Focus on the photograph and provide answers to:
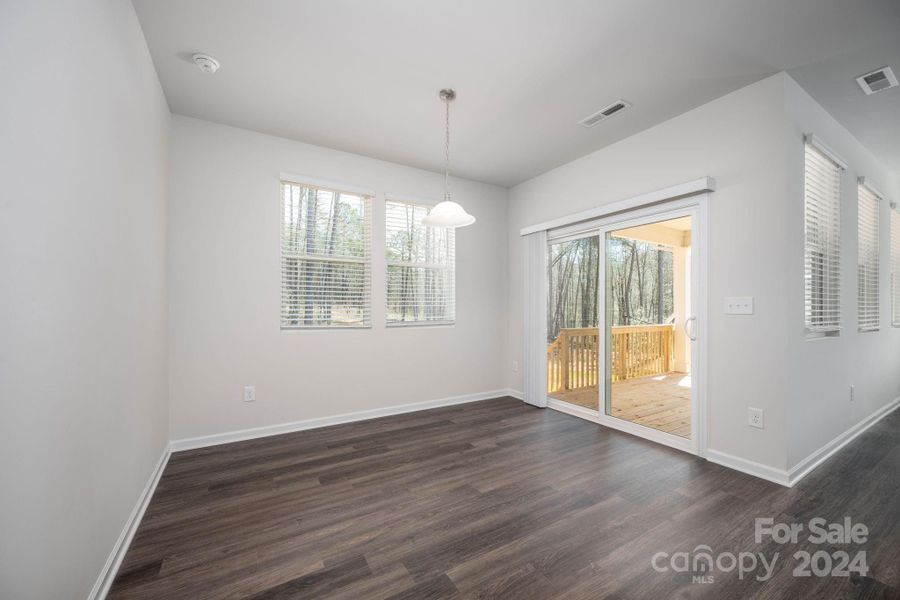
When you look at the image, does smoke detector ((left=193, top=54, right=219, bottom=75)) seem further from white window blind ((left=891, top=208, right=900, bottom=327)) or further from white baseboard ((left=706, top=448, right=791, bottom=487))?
white window blind ((left=891, top=208, right=900, bottom=327))

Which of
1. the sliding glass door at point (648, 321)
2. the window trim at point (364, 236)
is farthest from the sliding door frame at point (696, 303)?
the window trim at point (364, 236)

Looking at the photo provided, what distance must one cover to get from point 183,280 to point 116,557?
6.75ft

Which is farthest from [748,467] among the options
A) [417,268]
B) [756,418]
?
[417,268]

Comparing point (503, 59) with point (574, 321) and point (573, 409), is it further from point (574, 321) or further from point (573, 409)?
point (573, 409)

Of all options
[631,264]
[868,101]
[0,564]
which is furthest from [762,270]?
[0,564]

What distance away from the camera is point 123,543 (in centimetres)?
178

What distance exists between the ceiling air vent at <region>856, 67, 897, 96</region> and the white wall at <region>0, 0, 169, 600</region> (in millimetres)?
4307

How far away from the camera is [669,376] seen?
438 centimetres

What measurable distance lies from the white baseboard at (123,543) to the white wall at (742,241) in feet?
12.1

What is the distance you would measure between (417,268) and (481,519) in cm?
280

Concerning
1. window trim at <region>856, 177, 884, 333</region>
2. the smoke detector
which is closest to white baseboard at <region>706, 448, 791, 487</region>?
window trim at <region>856, 177, 884, 333</region>

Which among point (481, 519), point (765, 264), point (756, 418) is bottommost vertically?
point (481, 519)

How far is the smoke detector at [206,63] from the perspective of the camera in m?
2.36

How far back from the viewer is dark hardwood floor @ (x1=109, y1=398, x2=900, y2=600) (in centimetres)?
159
